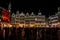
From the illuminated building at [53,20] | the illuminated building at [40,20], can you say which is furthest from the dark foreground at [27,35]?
the illuminated building at [53,20]

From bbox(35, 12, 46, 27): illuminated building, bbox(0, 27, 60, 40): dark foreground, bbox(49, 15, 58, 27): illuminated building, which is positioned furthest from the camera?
bbox(49, 15, 58, 27): illuminated building

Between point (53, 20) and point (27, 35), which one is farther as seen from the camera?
point (53, 20)

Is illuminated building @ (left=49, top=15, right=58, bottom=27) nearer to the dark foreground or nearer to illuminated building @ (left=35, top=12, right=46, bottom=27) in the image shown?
illuminated building @ (left=35, top=12, right=46, bottom=27)

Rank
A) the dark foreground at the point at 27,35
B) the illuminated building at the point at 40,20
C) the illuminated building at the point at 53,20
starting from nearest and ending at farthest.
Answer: the dark foreground at the point at 27,35 < the illuminated building at the point at 40,20 < the illuminated building at the point at 53,20

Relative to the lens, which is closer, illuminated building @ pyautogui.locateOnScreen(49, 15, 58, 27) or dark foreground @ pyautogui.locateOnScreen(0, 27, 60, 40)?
dark foreground @ pyautogui.locateOnScreen(0, 27, 60, 40)

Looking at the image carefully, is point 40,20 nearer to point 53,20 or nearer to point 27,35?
point 53,20

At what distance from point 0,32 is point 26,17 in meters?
69.5

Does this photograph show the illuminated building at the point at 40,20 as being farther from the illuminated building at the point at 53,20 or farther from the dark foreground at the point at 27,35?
the dark foreground at the point at 27,35

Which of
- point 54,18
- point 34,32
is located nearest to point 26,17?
point 54,18

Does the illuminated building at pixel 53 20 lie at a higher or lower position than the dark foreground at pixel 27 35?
higher

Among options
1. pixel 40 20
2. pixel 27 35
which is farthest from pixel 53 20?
pixel 27 35

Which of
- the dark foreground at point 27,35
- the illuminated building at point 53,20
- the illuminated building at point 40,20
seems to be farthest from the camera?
the illuminated building at point 53,20

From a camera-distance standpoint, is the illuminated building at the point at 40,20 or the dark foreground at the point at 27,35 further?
the illuminated building at the point at 40,20

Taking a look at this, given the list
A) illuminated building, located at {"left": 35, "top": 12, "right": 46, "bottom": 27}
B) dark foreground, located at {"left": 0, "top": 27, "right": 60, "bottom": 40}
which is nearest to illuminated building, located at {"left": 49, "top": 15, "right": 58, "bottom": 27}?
illuminated building, located at {"left": 35, "top": 12, "right": 46, "bottom": 27}
